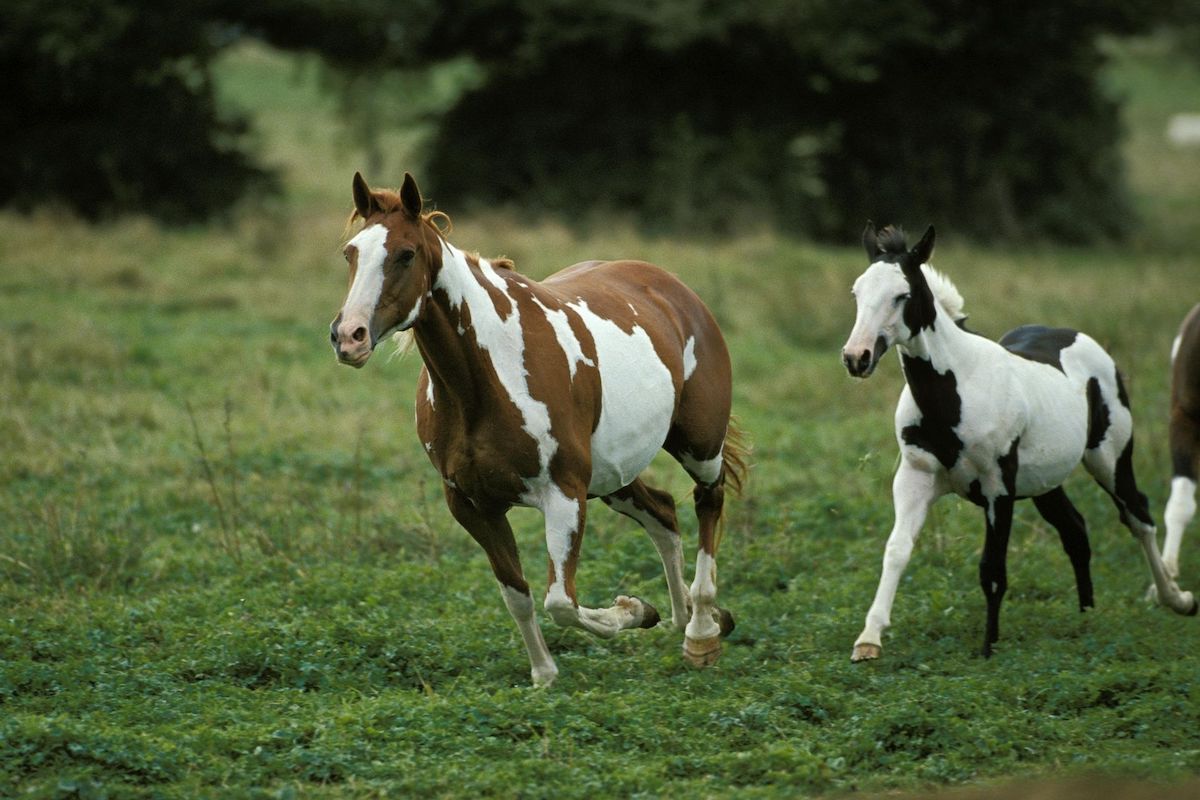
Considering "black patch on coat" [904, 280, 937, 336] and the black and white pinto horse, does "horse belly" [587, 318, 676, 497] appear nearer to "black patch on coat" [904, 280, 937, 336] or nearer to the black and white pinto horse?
the black and white pinto horse

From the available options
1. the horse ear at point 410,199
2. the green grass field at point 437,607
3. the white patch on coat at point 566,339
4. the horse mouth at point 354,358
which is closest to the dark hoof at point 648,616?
the green grass field at point 437,607

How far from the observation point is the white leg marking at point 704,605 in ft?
22.9

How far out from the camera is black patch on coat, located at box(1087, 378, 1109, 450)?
8.03 metres

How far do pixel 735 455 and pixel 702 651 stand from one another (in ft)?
3.98

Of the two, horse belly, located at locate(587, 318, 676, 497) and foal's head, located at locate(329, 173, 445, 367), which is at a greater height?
foal's head, located at locate(329, 173, 445, 367)

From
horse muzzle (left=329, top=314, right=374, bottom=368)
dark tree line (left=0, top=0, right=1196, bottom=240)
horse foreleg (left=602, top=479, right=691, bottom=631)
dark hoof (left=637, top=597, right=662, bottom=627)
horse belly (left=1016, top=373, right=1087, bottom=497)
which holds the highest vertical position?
dark tree line (left=0, top=0, right=1196, bottom=240)

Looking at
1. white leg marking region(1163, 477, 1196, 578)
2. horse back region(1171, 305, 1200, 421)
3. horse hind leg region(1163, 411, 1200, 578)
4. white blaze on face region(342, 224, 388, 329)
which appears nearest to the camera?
white blaze on face region(342, 224, 388, 329)

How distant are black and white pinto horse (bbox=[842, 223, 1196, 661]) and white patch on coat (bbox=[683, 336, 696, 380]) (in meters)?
0.90

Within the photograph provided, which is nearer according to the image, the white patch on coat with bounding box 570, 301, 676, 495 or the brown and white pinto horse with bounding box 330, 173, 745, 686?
the brown and white pinto horse with bounding box 330, 173, 745, 686

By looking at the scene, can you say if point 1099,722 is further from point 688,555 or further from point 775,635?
point 688,555

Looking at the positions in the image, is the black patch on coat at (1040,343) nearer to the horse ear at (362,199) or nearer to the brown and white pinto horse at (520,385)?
the brown and white pinto horse at (520,385)

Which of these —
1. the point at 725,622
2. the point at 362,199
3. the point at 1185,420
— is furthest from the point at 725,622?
the point at 1185,420

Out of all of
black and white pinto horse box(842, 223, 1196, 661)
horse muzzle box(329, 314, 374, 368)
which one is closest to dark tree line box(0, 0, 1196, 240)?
black and white pinto horse box(842, 223, 1196, 661)

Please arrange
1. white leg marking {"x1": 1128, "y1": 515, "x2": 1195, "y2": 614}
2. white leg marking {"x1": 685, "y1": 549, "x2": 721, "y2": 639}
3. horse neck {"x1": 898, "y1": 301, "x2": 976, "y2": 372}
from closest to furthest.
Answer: white leg marking {"x1": 685, "y1": 549, "x2": 721, "y2": 639}, horse neck {"x1": 898, "y1": 301, "x2": 976, "y2": 372}, white leg marking {"x1": 1128, "y1": 515, "x2": 1195, "y2": 614}
